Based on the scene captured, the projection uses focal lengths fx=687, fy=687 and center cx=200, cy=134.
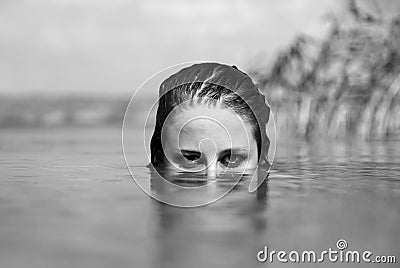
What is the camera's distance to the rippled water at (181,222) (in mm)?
920

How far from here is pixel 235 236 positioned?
3.44 feet

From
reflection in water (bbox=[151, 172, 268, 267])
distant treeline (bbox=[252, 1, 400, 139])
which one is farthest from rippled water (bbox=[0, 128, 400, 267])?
distant treeline (bbox=[252, 1, 400, 139])

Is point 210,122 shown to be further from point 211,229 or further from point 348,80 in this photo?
point 348,80

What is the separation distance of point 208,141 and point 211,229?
829 mm

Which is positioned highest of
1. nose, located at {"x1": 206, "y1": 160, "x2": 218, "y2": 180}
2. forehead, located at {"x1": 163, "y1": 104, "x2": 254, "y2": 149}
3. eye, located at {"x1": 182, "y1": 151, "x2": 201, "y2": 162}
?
forehead, located at {"x1": 163, "y1": 104, "x2": 254, "y2": 149}

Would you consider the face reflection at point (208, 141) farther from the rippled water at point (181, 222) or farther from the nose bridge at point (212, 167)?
the rippled water at point (181, 222)

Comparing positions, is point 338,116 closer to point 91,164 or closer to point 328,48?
point 328,48

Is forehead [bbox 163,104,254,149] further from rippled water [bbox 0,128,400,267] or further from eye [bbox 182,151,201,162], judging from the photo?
rippled water [bbox 0,128,400,267]

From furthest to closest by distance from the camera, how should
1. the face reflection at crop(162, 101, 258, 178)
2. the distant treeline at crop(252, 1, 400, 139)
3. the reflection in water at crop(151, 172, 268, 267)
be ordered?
1. the distant treeline at crop(252, 1, 400, 139)
2. the face reflection at crop(162, 101, 258, 178)
3. the reflection in water at crop(151, 172, 268, 267)

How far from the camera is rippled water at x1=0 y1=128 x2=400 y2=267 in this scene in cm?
92

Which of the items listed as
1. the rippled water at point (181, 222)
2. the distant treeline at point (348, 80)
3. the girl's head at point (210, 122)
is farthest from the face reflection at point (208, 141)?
the distant treeline at point (348, 80)

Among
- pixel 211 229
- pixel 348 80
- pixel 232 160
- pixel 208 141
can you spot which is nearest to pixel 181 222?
pixel 211 229

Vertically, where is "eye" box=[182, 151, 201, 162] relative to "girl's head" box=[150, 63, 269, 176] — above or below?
below

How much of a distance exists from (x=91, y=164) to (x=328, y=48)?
2.86 m
